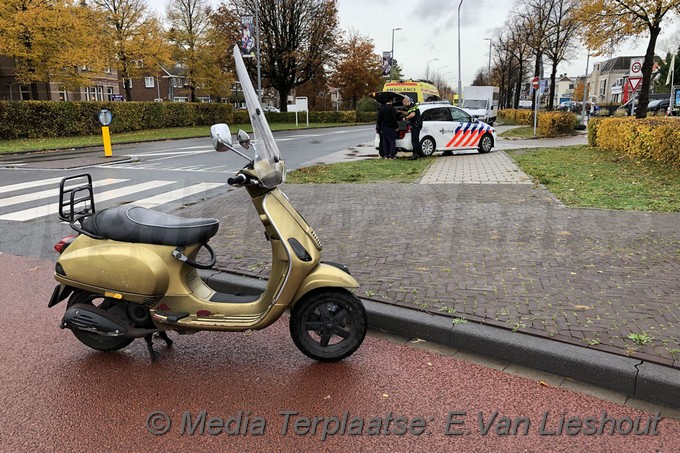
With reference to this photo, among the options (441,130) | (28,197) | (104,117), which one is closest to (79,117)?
(104,117)

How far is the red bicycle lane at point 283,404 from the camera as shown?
267 centimetres

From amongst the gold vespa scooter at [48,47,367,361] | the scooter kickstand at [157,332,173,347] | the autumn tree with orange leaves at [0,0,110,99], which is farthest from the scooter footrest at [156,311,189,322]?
the autumn tree with orange leaves at [0,0,110,99]

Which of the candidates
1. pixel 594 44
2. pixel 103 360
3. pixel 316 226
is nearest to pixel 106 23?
pixel 594 44

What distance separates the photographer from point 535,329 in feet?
12.0

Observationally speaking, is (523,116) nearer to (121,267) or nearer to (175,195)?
(175,195)

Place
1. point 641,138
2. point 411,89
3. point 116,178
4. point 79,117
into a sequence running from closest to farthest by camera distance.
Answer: point 116,178 < point 641,138 < point 79,117 < point 411,89

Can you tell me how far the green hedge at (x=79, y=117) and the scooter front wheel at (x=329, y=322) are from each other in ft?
81.0

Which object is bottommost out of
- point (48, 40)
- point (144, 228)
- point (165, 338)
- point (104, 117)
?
point (165, 338)

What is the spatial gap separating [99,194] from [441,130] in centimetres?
997

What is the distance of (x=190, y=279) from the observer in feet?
11.5

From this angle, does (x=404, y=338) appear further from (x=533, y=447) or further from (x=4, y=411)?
(x=4, y=411)

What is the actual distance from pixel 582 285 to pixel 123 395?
3.77m

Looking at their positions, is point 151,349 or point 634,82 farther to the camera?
point 634,82

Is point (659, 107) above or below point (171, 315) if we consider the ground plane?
above
